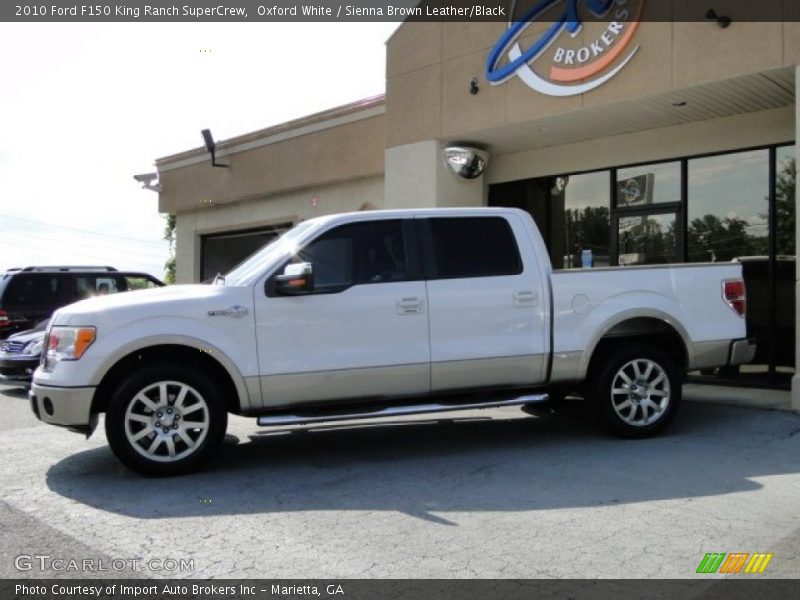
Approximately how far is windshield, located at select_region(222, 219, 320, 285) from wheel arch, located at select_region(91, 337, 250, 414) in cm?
63

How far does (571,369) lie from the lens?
6434 mm

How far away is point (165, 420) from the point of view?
5531 mm

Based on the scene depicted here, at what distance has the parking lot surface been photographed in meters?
3.90

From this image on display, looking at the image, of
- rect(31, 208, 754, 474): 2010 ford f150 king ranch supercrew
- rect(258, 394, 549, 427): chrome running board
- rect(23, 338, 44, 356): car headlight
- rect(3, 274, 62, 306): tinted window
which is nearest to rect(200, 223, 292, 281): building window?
rect(3, 274, 62, 306): tinted window

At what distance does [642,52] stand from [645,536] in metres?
6.72

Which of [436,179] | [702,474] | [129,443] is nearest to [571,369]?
[702,474]

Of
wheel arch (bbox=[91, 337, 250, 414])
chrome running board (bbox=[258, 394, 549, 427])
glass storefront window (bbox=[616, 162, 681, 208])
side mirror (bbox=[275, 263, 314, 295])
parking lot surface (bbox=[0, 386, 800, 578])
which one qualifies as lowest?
parking lot surface (bbox=[0, 386, 800, 578])

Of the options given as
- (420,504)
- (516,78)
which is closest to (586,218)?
(516,78)

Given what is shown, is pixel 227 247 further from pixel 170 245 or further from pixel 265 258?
pixel 170 245

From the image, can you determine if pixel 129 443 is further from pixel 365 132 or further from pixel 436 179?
pixel 365 132

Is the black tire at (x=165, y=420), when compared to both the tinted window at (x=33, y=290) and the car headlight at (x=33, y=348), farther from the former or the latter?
the tinted window at (x=33, y=290)

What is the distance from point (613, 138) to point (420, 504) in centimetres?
768

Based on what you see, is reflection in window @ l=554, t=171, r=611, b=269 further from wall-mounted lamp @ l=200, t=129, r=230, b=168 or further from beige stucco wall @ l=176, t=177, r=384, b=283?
wall-mounted lamp @ l=200, t=129, r=230, b=168

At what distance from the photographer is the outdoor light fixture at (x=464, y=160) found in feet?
37.6
